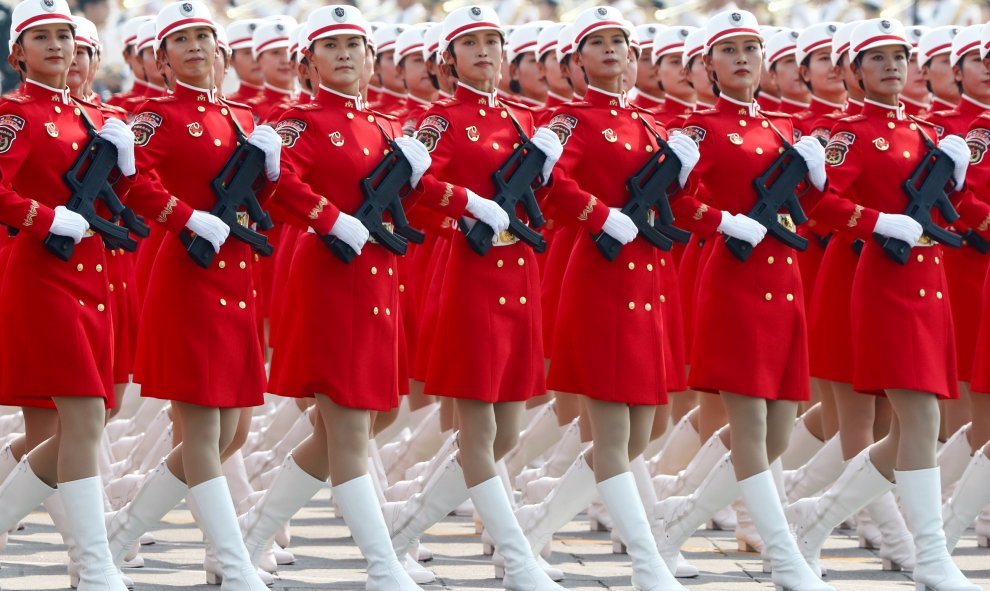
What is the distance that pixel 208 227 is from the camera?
7.08 meters

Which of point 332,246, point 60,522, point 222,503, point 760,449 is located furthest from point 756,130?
point 60,522

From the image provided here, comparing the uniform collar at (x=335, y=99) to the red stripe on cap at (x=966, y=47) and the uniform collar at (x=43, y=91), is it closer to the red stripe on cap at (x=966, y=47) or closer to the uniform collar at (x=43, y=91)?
the uniform collar at (x=43, y=91)

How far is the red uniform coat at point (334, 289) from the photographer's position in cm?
731

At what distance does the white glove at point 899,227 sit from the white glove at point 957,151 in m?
0.35

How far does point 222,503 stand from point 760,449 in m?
1.98

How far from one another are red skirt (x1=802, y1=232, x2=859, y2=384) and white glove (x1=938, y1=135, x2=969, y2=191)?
0.64 metres

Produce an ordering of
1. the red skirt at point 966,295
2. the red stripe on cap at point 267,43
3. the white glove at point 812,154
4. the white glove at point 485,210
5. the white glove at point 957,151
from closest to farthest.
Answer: the white glove at point 485,210
the white glove at point 812,154
the white glove at point 957,151
the red skirt at point 966,295
the red stripe on cap at point 267,43

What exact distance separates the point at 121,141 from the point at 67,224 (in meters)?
0.35

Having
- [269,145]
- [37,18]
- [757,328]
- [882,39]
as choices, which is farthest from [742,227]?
[37,18]

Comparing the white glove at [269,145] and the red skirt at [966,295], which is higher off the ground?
the white glove at [269,145]

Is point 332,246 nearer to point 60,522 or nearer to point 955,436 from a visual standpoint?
point 60,522

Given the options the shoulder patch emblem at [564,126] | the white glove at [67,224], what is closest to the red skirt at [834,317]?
the shoulder patch emblem at [564,126]

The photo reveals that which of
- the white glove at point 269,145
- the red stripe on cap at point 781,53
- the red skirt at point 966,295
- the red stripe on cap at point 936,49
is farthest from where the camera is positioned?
the red stripe on cap at point 781,53

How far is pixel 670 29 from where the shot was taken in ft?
35.3
